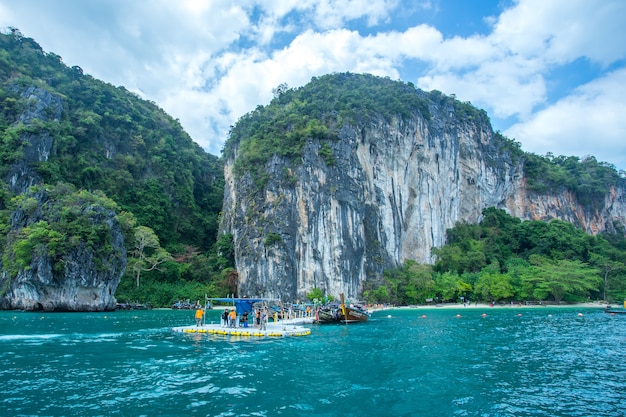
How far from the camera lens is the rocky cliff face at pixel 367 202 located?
5406cm

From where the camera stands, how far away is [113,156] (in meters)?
69.1

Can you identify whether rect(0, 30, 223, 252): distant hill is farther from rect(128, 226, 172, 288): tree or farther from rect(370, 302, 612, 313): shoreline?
rect(370, 302, 612, 313): shoreline

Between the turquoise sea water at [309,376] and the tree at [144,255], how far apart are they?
29950 millimetres

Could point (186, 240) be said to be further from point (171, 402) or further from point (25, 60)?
point (171, 402)

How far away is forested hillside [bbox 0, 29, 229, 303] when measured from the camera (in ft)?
180

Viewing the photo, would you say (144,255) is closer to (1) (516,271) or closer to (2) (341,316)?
(2) (341,316)

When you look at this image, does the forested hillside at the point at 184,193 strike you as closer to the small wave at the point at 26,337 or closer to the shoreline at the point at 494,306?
the shoreline at the point at 494,306

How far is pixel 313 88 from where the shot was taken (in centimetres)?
7869

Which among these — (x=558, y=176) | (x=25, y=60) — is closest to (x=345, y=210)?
(x=558, y=176)

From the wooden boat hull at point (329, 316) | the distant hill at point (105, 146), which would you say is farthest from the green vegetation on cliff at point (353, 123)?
the wooden boat hull at point (329, 316)

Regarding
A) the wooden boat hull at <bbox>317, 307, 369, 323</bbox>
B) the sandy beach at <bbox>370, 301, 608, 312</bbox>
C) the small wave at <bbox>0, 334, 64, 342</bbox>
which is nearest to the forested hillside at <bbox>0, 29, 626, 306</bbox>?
the sandy beach at <bbox>370, 301, 608, 312</bbox>

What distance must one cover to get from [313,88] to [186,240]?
35323mm

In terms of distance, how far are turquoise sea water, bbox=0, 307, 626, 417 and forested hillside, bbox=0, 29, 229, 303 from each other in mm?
36107

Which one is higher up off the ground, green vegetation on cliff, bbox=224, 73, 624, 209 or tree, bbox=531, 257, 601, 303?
green vegetation on cliff, bbox=224, 73, 624, 209
